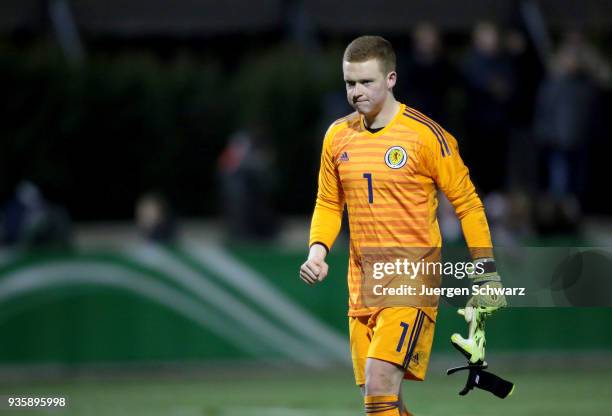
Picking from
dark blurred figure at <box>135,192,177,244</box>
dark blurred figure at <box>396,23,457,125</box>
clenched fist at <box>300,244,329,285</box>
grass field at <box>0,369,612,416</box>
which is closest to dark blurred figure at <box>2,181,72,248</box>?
dark blurred figure at <box>135,192,177,244</box>

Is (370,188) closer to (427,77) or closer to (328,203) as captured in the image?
(328,203)

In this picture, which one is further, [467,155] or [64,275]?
[467,155]

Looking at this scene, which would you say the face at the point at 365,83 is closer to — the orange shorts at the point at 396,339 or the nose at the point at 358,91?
the nose at the point at 358,91

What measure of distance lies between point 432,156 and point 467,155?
9.73m

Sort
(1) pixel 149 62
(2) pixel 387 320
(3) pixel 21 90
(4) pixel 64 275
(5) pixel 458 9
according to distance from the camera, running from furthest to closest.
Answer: (5) pixel 458 9
(1) pixel 149 62
(3) pixel 21 90
(4) pixel 64 275
(2) pixel 387 320

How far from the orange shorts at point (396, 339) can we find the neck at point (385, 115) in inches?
40.5

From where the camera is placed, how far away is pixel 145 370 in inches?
600

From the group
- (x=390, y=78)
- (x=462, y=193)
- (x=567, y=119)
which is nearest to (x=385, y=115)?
(x=390, y=78)

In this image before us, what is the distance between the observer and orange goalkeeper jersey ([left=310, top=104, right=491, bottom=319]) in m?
7.59

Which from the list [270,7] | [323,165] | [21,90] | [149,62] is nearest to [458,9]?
[270,7]

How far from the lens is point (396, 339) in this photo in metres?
7.54

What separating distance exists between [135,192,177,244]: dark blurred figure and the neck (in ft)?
27.7

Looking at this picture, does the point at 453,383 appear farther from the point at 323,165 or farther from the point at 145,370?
the point at 323,165

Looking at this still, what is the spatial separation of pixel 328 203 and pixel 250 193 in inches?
348
